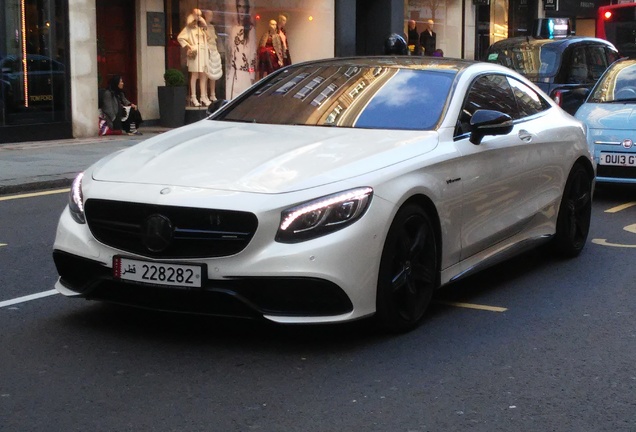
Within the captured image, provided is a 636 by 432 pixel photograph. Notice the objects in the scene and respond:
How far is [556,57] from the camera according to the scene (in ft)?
54.4

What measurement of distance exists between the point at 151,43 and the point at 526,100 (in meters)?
14.9

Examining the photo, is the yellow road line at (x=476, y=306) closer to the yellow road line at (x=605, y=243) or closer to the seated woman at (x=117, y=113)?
the yellow road line at (x=605, y=243)

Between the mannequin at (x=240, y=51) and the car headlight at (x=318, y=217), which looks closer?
the car headlight at (x=318, y=217)

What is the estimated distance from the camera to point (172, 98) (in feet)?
71.8

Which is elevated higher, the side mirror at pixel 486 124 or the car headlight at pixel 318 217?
the side mirror at pixel 486 124

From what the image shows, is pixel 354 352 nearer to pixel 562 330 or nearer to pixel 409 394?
pixel 409 394

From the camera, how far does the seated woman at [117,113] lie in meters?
20.1

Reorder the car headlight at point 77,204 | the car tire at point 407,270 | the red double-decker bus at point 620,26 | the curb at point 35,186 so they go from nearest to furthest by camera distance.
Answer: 1. the car tire at point 407,270
2. the car headlight at point 77,204
3. the curb at point 35,186
4. the red double-decker bus at point 620,26

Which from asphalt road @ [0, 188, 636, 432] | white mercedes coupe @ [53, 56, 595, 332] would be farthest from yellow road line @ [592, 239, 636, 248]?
white mercedes coupe @ [53, 56, 595, 332]

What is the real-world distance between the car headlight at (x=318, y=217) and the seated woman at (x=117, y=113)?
15041mm

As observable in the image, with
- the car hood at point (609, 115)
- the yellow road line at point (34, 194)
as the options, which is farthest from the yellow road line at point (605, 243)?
the yellow road line at point (34, 194)

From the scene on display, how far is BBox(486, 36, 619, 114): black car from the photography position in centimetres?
1623

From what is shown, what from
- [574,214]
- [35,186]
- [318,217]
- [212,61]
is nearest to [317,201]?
[318,217]

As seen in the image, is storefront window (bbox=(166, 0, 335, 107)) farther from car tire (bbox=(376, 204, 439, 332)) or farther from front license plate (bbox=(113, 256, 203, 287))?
front license plate (bbox=(113, 256, 203, 287))
